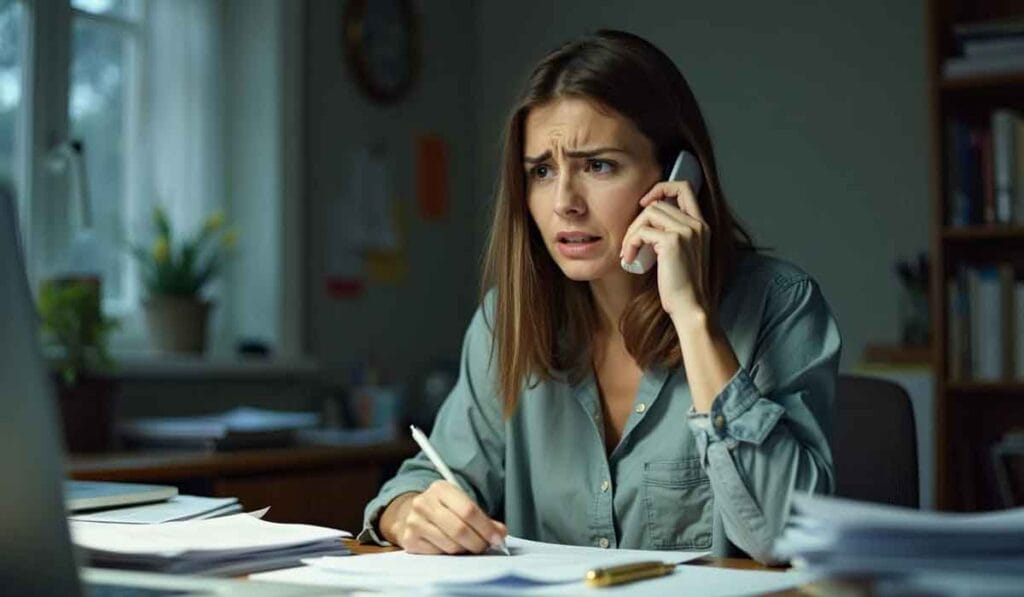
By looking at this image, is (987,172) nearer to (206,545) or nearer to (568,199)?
(568,199)

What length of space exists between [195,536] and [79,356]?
1.50 meters

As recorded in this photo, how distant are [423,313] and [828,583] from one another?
3038mm

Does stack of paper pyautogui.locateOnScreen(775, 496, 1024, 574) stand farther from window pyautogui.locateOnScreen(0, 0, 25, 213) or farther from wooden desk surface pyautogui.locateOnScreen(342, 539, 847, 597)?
window pyautogui.locateOnScreen(0, 0, 25, 213)

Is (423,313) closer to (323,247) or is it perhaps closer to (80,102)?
(323,247)

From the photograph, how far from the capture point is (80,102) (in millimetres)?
3004


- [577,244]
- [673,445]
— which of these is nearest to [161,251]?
[577,244]

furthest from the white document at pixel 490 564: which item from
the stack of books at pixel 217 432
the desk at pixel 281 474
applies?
the stack of books at pixel 217 432

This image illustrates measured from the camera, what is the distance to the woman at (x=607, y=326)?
1507 millimetres

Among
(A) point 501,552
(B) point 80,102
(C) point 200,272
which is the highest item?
(B) point 80,102

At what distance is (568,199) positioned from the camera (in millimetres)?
1624

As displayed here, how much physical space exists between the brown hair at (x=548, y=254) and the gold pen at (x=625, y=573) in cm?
55

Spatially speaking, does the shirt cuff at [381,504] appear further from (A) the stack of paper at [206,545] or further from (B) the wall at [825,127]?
(B) the wall at [825,127]

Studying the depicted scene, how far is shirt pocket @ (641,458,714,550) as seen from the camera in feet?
5.22

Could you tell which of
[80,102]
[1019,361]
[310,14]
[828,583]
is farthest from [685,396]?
[310,14]
